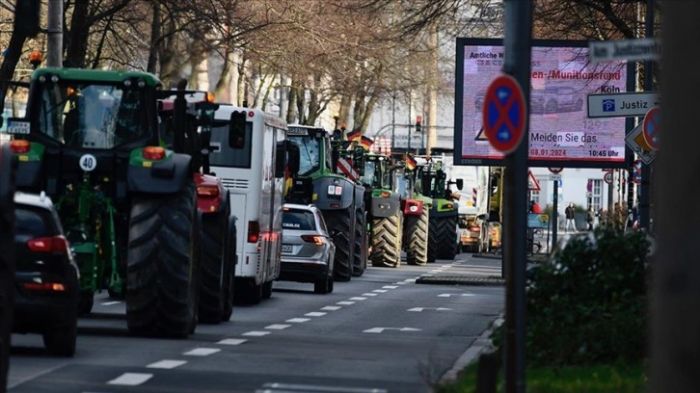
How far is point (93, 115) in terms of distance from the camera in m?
19.3

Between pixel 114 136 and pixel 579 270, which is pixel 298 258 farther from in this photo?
pixel 579 270

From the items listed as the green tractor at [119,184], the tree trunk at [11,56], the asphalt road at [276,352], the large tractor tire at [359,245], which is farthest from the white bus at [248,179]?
the large tractor tire at [359,245]

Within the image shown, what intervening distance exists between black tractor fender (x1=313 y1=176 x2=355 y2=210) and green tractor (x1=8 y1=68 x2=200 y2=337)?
15.6 metres

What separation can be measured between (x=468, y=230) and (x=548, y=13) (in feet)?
138

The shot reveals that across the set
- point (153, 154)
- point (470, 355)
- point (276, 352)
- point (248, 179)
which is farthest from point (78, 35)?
point (276, 352)

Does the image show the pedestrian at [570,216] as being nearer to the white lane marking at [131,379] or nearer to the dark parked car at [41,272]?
the dark parked car at [41,272]

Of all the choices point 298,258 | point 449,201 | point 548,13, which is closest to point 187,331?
point 298,258

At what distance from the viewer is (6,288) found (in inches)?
414

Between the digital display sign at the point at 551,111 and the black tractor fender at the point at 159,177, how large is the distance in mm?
19118

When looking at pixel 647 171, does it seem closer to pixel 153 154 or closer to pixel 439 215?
pixel 153 154

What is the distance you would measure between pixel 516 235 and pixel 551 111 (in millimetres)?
25973

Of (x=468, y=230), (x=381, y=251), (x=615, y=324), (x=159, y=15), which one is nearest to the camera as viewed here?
(x=615, y=324)

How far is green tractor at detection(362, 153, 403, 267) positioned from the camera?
144 feet

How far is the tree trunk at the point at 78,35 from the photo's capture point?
33906mm
